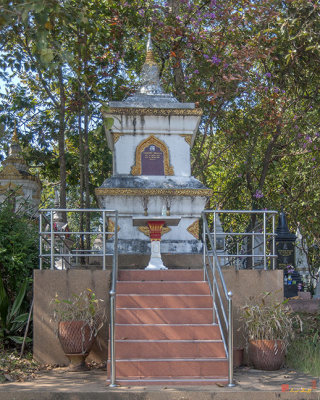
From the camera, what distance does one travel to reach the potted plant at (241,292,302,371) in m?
8.88

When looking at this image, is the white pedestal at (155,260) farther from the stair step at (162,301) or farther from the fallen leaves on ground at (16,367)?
the fallen leaves on ground at (16,367)

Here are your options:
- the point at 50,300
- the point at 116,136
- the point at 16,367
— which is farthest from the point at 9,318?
the point at 116,136

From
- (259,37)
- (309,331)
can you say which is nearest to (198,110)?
(259,37)

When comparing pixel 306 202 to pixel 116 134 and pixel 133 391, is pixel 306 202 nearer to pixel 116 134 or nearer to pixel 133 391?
pixel 116 134

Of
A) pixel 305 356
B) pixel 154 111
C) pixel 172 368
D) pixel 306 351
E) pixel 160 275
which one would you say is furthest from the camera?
pixel 154 111

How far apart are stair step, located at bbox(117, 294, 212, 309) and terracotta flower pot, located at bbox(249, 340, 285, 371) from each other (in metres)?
1.04

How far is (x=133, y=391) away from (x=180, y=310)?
2.11 meters

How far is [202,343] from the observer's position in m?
8.57

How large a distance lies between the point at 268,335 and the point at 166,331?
158cm

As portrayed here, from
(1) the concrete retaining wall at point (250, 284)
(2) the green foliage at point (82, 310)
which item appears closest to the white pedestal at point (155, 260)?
(1) the concrete retaining wall at point (250, 284)

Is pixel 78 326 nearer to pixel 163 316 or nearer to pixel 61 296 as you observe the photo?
pixel 61 296

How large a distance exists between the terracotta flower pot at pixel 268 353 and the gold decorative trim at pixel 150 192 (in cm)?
442

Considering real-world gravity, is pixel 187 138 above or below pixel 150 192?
above

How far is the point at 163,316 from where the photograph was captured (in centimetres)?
909
